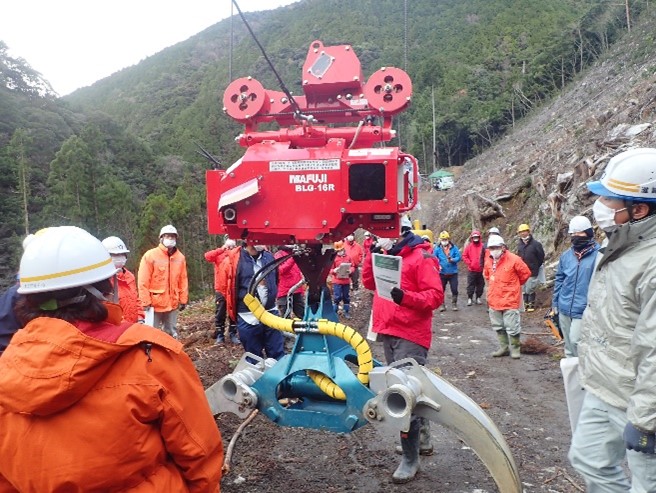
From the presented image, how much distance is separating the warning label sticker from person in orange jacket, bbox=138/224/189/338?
4953 millimetres

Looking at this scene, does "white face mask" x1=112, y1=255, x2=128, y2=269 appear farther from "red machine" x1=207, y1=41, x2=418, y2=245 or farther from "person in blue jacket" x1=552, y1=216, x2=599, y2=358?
"person in blue jacket" x1=552, y1=216, x2=599, y2=358

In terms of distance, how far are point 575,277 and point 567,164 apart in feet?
38.8

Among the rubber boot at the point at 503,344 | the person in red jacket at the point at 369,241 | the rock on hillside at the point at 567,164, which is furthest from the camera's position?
the rock on hillside at the point at 567,164

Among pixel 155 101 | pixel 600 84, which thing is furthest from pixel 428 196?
pixel 155 101

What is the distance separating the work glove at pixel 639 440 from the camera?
2.39m

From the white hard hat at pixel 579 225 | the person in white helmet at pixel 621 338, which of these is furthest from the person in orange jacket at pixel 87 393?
the white hard hat at pixel 579 225

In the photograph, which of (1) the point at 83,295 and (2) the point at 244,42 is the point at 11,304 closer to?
(1) the point at 83,295

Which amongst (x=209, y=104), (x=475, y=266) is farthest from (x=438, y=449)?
(x=209, y=104)

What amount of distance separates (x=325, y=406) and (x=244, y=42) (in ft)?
405

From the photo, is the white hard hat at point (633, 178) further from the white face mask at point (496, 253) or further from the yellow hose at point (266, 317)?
the white face mask at point (496, 253)

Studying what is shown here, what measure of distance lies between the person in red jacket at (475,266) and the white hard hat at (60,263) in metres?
11.7

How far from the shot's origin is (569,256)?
654cm

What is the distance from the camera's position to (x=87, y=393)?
67.0 inches

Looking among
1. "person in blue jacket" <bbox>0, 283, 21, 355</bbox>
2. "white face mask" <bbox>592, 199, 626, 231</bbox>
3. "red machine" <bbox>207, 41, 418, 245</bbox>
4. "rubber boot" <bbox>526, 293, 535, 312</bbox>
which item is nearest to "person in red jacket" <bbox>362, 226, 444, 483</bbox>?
"red machine" <bbox>207, 41, 418, 245</bbox>
